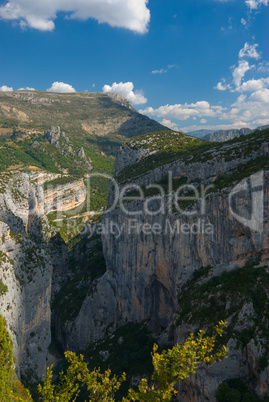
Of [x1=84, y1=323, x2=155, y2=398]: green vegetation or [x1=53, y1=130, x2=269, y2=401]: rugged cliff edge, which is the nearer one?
[x1=53, y1=130, x2=269, y2=401]: rugged cliff edge

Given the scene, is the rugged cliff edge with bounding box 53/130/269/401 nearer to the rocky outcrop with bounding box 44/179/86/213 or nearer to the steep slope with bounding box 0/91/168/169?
the rocky outcrop with bounding box 44/179/86/213

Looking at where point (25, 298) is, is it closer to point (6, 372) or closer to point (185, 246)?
point (6, 372)

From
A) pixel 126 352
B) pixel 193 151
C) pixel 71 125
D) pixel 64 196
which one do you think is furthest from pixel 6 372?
pixel 71 125

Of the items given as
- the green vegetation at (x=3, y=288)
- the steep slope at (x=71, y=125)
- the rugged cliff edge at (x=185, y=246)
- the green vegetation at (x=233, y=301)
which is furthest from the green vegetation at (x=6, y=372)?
the steep slope at (x=71, y=125)

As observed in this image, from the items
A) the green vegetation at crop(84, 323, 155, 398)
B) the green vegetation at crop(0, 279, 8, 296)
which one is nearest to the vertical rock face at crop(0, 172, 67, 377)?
the green vegetation at crop(0, 279, 8, 296)

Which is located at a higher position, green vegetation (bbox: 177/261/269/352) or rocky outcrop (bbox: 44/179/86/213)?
rocky outcrop (bbox: 44/179/86/213)

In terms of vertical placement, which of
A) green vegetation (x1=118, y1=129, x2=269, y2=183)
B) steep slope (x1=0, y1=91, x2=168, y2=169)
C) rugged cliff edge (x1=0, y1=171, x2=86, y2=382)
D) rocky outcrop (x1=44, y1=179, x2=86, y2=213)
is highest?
steep slope (x1=0, y1=91, x2=168, y2=169)

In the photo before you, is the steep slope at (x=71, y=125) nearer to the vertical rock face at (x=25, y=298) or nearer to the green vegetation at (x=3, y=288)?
the vertical rock face at (x=25, y=298)

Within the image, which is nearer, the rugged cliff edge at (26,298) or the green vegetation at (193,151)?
the rugged cliff edge at (26,298)

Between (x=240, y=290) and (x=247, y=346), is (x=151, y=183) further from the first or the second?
(x=247, y=346)

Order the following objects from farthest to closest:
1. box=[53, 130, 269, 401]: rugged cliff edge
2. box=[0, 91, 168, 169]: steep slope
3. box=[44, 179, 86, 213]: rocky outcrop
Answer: box=[0, 91, 168, 169]: steep slope
box=[44, 179, 86, 213]: rocky outcrop
box=[53, 130, 269, 401]: rugged cliff edge
